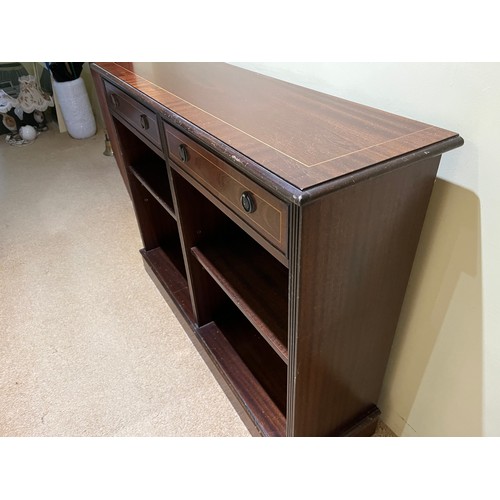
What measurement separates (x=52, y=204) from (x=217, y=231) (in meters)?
1.66

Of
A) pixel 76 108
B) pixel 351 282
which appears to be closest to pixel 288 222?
pixel 351 282

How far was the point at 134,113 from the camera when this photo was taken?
3.73ft

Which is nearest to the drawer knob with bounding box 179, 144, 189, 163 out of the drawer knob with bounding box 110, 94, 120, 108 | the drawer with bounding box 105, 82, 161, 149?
the drawer with bounding box 105, 82, 161, 149

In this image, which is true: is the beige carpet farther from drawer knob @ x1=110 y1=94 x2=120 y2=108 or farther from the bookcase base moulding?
drawer knob @ x1=110 y1=94 x2=120 y2=108

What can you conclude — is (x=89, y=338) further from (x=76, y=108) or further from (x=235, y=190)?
(x=76, y=108)

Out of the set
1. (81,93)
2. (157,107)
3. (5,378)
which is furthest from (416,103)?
(81,93)

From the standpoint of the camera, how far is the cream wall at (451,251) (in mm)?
667

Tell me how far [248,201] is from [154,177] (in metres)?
0.84

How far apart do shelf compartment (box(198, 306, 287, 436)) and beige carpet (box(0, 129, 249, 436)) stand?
0.14 meters

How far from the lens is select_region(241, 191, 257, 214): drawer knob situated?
68cm

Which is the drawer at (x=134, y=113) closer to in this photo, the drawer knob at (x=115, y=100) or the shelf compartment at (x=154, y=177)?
the drawer knob at (x=115, y=100)

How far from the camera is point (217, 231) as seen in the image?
1171mm
